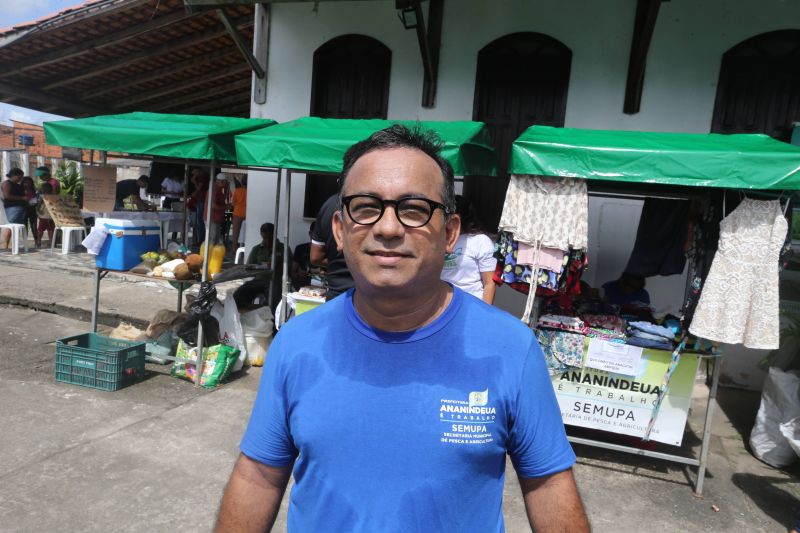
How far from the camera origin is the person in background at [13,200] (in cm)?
1095

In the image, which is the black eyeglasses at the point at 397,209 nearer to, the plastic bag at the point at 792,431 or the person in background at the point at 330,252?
the person in background at the point at 330,252

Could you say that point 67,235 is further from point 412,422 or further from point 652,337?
point 412,422

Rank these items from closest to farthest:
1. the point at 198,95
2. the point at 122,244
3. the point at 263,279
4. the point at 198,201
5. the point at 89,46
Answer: the point at 122,244 → the point at 263,279 → the point at 89,46 → the point at 198,201 → the point at 198,95

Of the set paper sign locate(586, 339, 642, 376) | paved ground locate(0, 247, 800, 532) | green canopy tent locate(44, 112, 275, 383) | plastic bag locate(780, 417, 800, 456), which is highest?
green canopy tent locate(44, 112, 275, 383)

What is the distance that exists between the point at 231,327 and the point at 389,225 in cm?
472

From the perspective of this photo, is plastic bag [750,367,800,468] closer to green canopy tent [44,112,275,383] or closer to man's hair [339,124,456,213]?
man's hair [339,124,456,213]

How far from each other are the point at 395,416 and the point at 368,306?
281 millimetres

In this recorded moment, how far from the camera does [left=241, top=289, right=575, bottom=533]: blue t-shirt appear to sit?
1238 millimetres

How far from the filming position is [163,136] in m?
4.71

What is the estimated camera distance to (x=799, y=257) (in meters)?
5.60

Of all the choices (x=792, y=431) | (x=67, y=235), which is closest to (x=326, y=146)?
(x=792, y=431)

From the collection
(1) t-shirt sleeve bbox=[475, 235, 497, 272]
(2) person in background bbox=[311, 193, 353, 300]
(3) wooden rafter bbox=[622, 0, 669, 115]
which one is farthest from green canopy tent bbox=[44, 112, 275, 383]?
(3) wooden rafter bbox=[622, 0, 669, 115]

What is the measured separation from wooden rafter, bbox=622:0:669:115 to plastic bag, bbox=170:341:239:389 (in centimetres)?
500

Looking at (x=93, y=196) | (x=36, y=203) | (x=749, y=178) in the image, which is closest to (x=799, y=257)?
(x=749, y=178)
